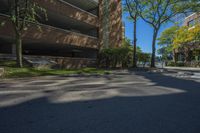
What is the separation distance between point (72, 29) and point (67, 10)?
595 cm

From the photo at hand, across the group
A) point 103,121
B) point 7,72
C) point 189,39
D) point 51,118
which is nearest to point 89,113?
point 103,121

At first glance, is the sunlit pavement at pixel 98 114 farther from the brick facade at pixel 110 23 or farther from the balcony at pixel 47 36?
the brick facade at pixel 110 23

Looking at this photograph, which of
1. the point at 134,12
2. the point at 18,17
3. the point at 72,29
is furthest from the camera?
the point at 72,29

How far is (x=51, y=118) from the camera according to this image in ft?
11.5

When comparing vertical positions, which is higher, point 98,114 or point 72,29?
point 72,29

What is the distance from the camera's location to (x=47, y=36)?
17312mm

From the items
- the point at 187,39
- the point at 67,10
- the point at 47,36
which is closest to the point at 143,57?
the point at 67,10

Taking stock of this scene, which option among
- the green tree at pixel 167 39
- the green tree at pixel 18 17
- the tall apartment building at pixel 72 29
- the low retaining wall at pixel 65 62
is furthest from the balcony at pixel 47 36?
the green tree at pixel 167 39

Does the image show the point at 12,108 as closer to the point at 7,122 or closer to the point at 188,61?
the point at 7,122

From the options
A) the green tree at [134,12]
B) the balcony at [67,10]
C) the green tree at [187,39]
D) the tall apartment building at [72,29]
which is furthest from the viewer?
the green tree at [187,39]

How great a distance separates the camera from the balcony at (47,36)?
14609 millimetres

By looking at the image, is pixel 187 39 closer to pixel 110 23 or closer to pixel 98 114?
pixel 110 23

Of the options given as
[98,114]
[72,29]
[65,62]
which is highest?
[72,29]

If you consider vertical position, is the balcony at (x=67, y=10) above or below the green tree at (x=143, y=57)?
above
